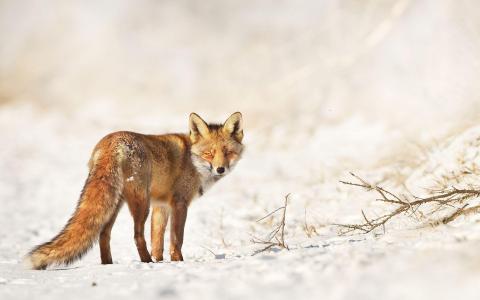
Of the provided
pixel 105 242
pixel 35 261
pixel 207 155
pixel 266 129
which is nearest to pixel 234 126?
pixel 207 155

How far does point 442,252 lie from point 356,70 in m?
11.7

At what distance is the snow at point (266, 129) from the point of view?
2982 millimetres

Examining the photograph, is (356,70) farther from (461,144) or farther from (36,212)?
(36,212)

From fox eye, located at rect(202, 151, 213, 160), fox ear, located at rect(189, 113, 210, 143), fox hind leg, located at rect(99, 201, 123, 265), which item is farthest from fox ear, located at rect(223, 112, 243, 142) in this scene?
fox hind leg, located at rect(99, 201, 123, 265)

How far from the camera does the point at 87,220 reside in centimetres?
416

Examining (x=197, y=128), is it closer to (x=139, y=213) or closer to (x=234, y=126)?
(x=234, y=126)

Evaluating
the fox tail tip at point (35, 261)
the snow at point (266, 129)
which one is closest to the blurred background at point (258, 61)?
the snow at point (266, 129)

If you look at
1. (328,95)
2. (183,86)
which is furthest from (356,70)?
(183,86)

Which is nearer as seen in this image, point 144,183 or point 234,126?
point 144,183

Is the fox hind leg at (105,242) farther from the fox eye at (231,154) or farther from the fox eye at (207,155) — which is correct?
the fox eye at (231,154)

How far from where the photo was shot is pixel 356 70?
14.0 meters

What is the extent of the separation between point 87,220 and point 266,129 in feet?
35.5

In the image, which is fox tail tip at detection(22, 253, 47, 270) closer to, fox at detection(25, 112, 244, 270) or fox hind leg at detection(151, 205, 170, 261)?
fox at detection(25, 112, 244, 270)

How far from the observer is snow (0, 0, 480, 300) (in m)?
2.98
